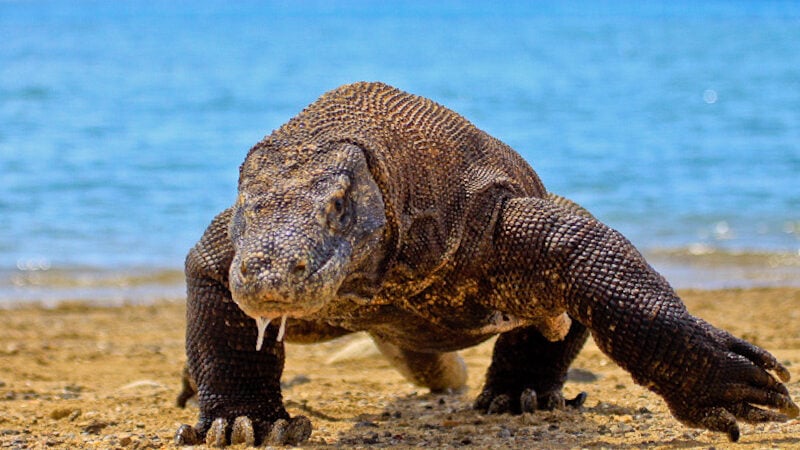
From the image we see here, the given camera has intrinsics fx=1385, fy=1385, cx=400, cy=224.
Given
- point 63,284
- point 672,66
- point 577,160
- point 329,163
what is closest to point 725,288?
point 63,284

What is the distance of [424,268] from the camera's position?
5.72 m

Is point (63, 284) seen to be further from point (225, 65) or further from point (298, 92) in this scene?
point (225, 65)

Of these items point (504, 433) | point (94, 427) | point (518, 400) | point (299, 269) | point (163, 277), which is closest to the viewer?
point (299, 269)

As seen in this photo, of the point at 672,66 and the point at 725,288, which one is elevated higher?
the point at 672,66

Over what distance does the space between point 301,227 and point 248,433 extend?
159 cm

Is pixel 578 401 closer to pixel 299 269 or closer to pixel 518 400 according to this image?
→ pixel 518 400

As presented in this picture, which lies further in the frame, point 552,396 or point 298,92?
point 298,92

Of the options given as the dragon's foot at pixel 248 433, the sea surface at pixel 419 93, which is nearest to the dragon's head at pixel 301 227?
the dragon's foot at pixel 248 433

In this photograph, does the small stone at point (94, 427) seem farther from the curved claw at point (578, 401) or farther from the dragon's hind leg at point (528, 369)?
the curved claw at point (578, 401)

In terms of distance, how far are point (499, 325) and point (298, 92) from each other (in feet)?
125

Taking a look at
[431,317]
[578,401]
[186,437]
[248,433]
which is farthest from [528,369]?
[186,437]

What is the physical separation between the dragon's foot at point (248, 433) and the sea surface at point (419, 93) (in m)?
7.45

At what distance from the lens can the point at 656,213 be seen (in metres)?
18.5

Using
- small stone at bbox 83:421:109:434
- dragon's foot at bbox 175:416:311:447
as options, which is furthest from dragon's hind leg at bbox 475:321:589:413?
small stone at bbox 83:421:109:434
